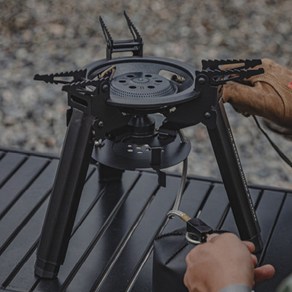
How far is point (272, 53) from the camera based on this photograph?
557 centimetres

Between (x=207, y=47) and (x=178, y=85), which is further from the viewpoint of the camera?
(x=207, y=47)

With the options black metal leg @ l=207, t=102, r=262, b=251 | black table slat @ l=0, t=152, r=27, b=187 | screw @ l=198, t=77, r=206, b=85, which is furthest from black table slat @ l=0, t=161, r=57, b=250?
screw @ l=198, t=77, r=206, b=85

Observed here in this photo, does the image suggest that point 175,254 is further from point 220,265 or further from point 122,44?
point 122,44

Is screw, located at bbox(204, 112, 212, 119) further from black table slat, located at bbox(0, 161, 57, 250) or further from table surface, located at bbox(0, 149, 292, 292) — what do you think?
black table slat, located at bbox(0, 161, 57, 250)

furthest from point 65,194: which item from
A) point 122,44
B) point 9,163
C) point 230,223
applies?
point 9,163

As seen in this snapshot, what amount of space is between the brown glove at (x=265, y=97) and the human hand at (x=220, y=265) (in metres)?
0.83

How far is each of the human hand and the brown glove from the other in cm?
83

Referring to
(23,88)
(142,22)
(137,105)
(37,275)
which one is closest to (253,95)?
(137,105)

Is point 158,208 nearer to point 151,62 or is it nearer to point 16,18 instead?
point 151,62

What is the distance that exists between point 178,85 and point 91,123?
33 cm

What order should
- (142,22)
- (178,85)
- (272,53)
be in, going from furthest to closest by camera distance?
(142,22) < (272,53) < (178,85)

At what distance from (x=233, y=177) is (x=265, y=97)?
0.31 metres

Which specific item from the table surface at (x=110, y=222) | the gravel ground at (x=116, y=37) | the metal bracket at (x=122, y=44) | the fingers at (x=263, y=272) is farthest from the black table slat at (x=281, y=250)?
the gravel ground at (x=116, y=37)

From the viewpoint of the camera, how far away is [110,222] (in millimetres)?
3230
